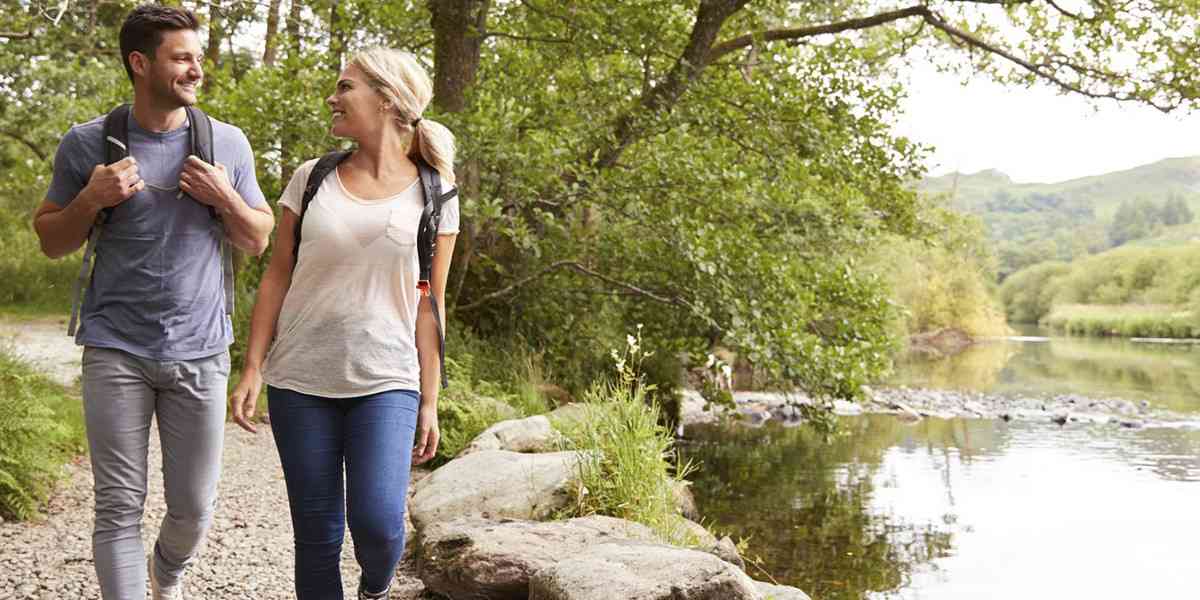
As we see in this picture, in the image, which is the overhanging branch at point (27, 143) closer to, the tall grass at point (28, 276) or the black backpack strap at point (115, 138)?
the tall grass at point (28, 276)

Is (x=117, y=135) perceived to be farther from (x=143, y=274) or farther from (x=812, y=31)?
(x=812, y=31)

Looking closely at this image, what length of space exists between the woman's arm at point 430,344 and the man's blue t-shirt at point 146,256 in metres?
0.65

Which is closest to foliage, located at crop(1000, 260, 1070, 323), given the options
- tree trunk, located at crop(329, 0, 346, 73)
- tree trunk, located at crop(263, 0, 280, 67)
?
tree trunk, located at crop(263, 0, 280, 67)

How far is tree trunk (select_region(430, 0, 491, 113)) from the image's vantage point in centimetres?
1014

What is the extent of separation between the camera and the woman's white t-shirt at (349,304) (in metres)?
2.86

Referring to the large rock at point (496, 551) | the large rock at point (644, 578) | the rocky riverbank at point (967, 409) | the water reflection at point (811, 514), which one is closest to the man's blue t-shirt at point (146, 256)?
the large rock at point (644, 578)

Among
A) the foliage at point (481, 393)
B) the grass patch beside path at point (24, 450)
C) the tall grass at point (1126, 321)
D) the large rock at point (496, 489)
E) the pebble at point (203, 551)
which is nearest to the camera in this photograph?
the pebble at point (203, 551)

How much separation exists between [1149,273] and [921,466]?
5264 centimetres

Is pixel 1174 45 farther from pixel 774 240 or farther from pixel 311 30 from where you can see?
pixel 311 30

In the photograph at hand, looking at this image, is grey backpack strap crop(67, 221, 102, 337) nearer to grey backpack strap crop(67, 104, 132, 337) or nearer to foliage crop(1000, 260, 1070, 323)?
grey backpack strap crop(67, 104, 132, 337)

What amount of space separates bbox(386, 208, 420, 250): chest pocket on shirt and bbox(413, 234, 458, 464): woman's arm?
109 millimetres

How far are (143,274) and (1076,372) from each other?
89.4 ft

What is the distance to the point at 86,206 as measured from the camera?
114 inches

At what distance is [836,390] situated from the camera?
31.0ft
